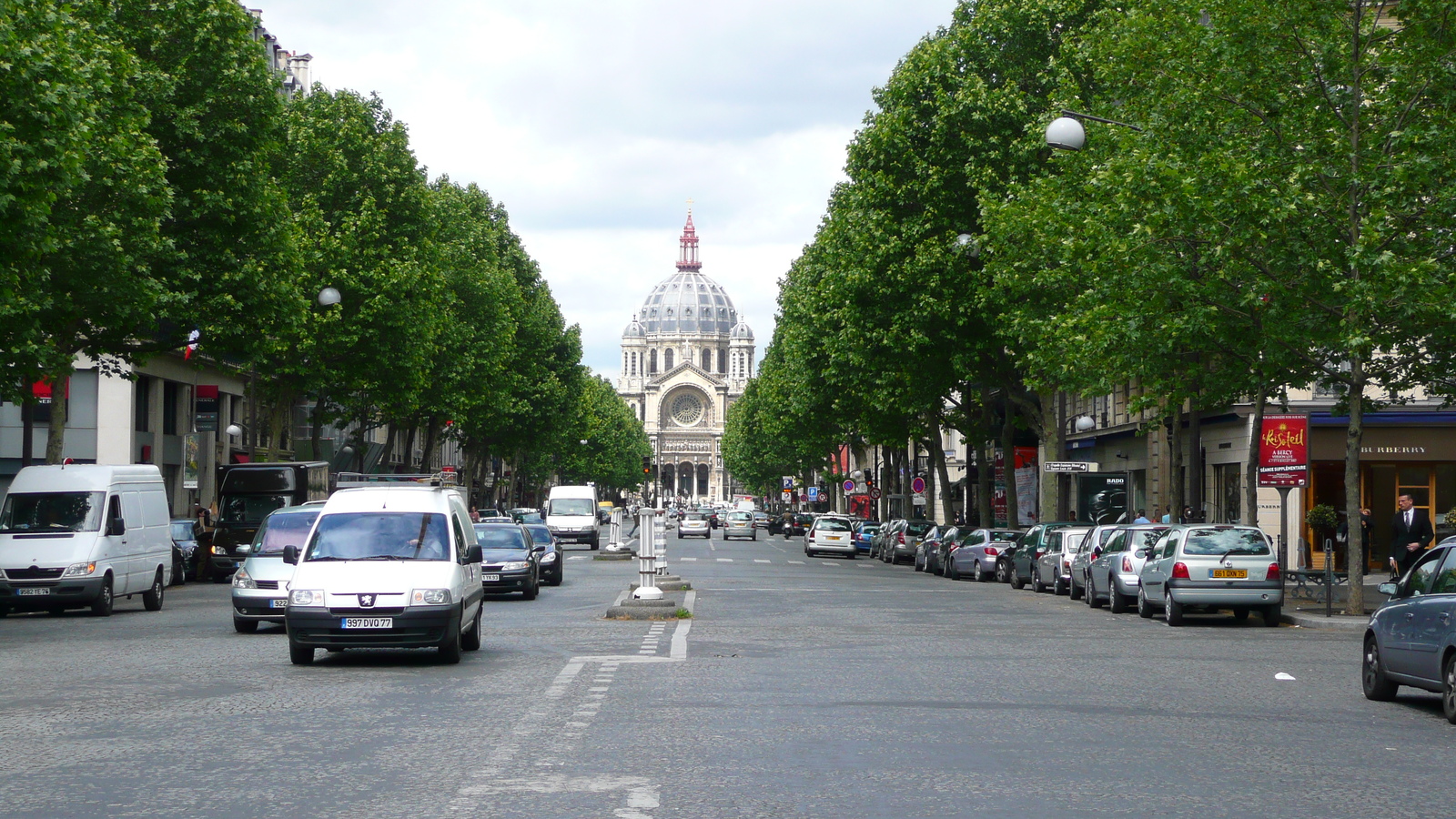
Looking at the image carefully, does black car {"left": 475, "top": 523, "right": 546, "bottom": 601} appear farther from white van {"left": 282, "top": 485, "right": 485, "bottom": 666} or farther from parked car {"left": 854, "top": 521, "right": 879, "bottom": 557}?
parked car {"left": 854, "top": 521, "right": 879, "bottom": 557}

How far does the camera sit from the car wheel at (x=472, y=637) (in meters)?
17.9

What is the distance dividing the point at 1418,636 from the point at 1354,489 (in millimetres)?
11460

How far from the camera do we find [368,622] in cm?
1597

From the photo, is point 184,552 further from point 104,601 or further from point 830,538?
point 830,538

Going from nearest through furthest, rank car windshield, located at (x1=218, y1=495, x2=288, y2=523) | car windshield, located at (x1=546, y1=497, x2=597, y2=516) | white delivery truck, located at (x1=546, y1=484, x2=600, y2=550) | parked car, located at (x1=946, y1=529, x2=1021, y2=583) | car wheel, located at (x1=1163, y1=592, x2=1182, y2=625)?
car wheel, located at (x1=1163, y1=592, x2=1182, y2=625), car windshield, located at (x1=218, y1=495, x2=288, y2=523), parked car, located at (x1=946, y1=529, x2=1021, y2=583), white delivery truck, located at (x1=546, y1=484, x2=600, y2=550), car windshield, located at (x1=546, y1=497, x2=597, y2=516)

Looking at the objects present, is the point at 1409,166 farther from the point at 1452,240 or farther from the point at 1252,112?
the point at 1252,112

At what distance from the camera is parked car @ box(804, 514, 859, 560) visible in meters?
59.4

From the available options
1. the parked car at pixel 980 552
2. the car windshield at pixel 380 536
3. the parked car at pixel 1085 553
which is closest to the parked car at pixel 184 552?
the parked car at pixel 980 552

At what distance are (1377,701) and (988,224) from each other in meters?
21.8

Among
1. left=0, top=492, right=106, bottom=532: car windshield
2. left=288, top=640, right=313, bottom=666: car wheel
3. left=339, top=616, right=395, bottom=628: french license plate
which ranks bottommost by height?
left=288, top=640, right=313, bottom=666: car wheel

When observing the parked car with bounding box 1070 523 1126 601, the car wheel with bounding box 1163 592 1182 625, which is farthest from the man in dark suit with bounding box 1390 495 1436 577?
the parked car with bounding box 1070 523 1126 601

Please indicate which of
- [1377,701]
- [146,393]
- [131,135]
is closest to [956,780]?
[1377,701]

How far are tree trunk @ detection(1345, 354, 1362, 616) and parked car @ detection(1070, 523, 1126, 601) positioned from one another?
15.4 ft

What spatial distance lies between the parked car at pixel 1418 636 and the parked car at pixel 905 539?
1479 inches
